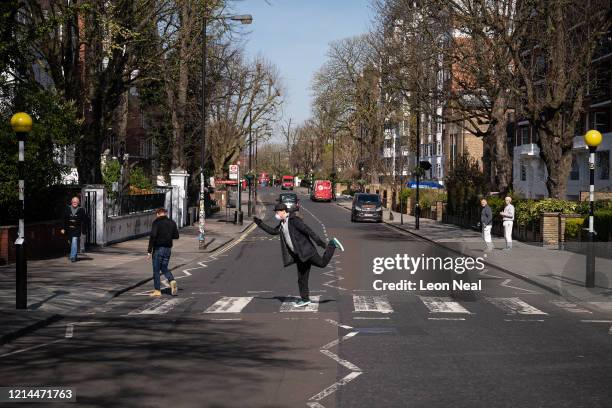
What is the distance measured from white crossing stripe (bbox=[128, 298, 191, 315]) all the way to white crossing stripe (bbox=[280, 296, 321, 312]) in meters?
2.19

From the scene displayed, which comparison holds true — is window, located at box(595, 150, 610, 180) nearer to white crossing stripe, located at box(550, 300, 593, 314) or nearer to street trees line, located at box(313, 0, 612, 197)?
street trees line, located at box(313, 0, 612, 197)

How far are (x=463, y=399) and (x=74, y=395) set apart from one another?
4.04 m

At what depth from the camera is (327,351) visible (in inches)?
417

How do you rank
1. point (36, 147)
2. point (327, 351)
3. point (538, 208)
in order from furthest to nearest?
point (538, 208) → point (36, 147) → point (327, 351)

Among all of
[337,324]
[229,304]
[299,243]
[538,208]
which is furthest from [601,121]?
[337,324]

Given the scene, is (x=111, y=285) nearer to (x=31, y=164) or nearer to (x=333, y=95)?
(x=31, y=164)

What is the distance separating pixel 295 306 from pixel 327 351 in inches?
179

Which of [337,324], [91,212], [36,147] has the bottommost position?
[337,324]

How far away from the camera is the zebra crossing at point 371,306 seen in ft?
47.8

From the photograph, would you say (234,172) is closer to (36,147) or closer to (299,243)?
(36,147)

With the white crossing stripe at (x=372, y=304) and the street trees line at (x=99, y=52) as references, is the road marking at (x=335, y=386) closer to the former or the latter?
the white crossing stripe at (x=372, y=304)

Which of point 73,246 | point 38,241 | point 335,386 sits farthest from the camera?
point 38,241

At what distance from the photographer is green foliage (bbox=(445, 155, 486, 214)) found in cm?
4544

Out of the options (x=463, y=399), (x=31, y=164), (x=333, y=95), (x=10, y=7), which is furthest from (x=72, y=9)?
(x=333, y=95)
